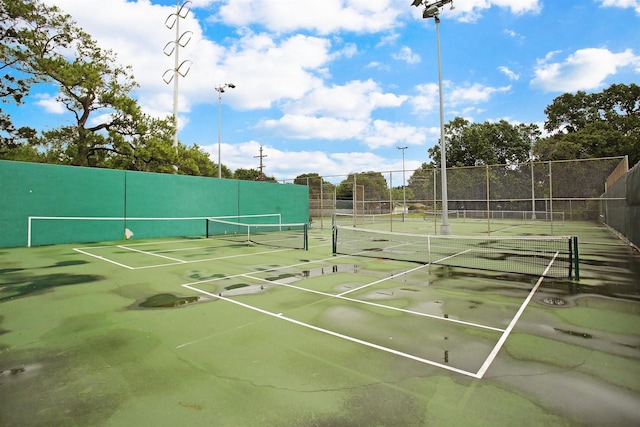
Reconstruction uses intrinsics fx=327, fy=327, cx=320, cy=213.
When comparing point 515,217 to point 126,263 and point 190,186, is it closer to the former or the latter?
point 190,186

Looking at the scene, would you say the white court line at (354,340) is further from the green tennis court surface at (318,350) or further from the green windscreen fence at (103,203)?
the green windscreen fence at (103,203)

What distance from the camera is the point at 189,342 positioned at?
421cm

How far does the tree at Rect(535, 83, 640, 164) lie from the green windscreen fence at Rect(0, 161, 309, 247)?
1490 inches

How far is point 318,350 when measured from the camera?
4008mm

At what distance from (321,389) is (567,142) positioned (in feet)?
149

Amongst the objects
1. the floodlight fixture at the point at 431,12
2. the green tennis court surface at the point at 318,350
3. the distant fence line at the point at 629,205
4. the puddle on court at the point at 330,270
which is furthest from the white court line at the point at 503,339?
the floodlight fixture at the point at 431,12

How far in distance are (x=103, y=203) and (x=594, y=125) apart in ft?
160

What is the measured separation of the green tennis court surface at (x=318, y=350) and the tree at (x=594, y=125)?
37065mm

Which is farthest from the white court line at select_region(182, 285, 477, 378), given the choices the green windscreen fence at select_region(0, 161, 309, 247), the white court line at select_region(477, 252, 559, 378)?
the green windscreen fence at select_region(0, 161, 309, 247)

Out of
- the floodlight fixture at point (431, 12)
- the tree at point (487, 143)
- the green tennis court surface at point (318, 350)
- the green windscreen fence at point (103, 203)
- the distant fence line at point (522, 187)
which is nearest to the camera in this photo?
the green tennis court surface at point (318, 350)

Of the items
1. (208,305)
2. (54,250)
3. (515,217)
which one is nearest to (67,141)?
(54,250)

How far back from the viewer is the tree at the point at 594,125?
35219 millimetres

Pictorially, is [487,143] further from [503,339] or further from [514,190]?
[503,339]

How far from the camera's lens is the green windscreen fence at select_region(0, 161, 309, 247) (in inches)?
516
